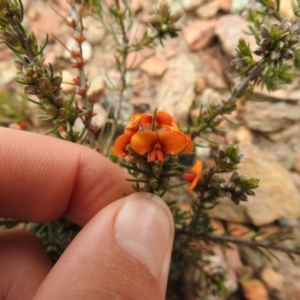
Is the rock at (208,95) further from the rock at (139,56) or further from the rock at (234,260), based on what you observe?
the rock at (234,260)

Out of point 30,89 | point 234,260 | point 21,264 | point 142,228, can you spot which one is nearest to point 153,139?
point 142,228

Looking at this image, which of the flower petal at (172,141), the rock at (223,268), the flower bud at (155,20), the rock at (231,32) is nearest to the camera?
the flower petal at (172,141)

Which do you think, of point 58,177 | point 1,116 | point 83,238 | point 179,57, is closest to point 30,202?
point 58,177

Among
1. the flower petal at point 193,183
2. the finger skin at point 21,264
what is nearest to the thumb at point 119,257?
the flower petal at point 193,183

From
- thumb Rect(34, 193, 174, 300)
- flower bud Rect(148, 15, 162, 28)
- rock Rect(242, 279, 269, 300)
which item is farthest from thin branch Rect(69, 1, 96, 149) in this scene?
rock Rect(242, 279, 269, 300)

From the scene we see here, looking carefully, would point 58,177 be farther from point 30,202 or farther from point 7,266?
point 7,266
